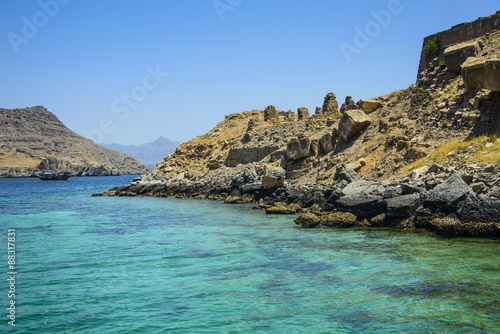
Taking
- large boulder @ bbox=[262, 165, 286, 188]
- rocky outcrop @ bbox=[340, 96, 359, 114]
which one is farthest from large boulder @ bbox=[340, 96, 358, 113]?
large boulder @ bbox=[262, 165, 286, 188]

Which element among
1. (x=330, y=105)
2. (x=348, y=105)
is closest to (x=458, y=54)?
(x=348, y=105)

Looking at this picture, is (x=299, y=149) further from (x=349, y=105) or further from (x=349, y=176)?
(x=349, y=176)

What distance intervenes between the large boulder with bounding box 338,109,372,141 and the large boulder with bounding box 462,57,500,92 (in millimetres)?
→ 13009

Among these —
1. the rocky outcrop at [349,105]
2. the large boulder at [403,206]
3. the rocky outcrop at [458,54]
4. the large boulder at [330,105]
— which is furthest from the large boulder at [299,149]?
the large boulder at [403,206]

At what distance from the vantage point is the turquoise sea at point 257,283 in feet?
34.0

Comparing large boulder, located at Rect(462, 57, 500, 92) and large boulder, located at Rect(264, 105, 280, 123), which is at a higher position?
large boulder, located at Rect(264, 105, 280, 123)

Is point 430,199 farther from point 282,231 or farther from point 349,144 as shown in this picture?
point 349,144

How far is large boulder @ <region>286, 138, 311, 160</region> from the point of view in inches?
1750

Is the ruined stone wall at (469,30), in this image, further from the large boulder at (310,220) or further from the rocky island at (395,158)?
the large boulder at (310,220)

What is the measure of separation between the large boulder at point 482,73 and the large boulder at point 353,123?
13.0m

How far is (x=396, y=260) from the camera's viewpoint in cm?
1570

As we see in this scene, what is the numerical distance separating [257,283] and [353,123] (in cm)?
2921

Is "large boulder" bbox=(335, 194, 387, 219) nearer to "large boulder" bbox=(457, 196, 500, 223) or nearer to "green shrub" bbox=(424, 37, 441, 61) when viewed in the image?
"large boulder" bbox=(457, 196, 500, 223)

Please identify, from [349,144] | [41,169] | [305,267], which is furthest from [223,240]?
[41,169]
